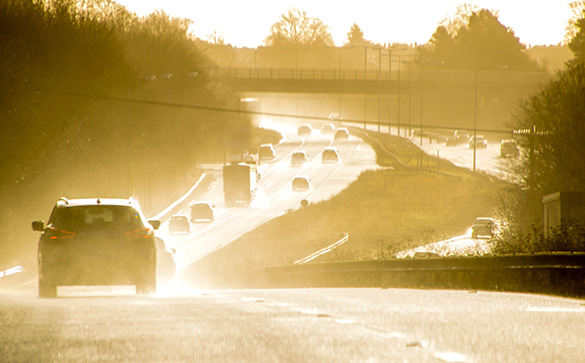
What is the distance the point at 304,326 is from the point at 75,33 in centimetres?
5230

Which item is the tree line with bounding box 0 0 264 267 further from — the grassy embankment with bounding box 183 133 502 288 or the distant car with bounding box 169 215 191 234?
the grassy embankment with bounding box 183 133 502 288

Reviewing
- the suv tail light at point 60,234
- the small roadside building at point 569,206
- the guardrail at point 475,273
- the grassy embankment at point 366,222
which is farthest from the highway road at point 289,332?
the grassy embankment at point 366,222

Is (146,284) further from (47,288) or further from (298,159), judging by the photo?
(298,159)

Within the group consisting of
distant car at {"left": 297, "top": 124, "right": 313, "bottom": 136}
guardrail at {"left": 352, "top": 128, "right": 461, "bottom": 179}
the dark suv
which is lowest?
the dark suv

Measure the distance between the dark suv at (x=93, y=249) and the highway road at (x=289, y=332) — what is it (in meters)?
3.82

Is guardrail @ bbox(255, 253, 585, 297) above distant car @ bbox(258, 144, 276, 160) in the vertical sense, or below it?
below

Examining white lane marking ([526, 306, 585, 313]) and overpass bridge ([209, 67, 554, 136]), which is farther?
overpass bridge ([209, 67, 554, 136])

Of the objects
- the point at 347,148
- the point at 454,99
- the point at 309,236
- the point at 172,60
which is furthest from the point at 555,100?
the point at 454,99

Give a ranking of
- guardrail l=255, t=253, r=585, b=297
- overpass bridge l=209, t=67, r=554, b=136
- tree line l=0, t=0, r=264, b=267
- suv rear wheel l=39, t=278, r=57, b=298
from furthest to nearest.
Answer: overpass bridge l=209, t=67, r=554, b=136 → tree line l=0, t=0, r=264, b=267 → guardrail l=255, t=253, r=585, b=297 → suv rear wheel l=39, t=278, r=57, b=298

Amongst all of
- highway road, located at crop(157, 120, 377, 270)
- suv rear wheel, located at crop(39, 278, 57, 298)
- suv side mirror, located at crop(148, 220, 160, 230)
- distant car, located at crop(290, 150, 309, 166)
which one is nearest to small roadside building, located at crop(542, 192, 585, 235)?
suv side mirror, located at crop(148, 220, 160, 230)

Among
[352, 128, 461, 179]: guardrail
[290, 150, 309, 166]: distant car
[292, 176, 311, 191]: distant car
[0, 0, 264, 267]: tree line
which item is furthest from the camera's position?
[290, 150, 309, 166]: distant car

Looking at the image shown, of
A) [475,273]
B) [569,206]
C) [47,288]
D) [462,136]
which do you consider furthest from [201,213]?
[462,136]

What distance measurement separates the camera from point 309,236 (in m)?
69.8

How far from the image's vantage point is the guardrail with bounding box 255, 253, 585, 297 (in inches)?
687
